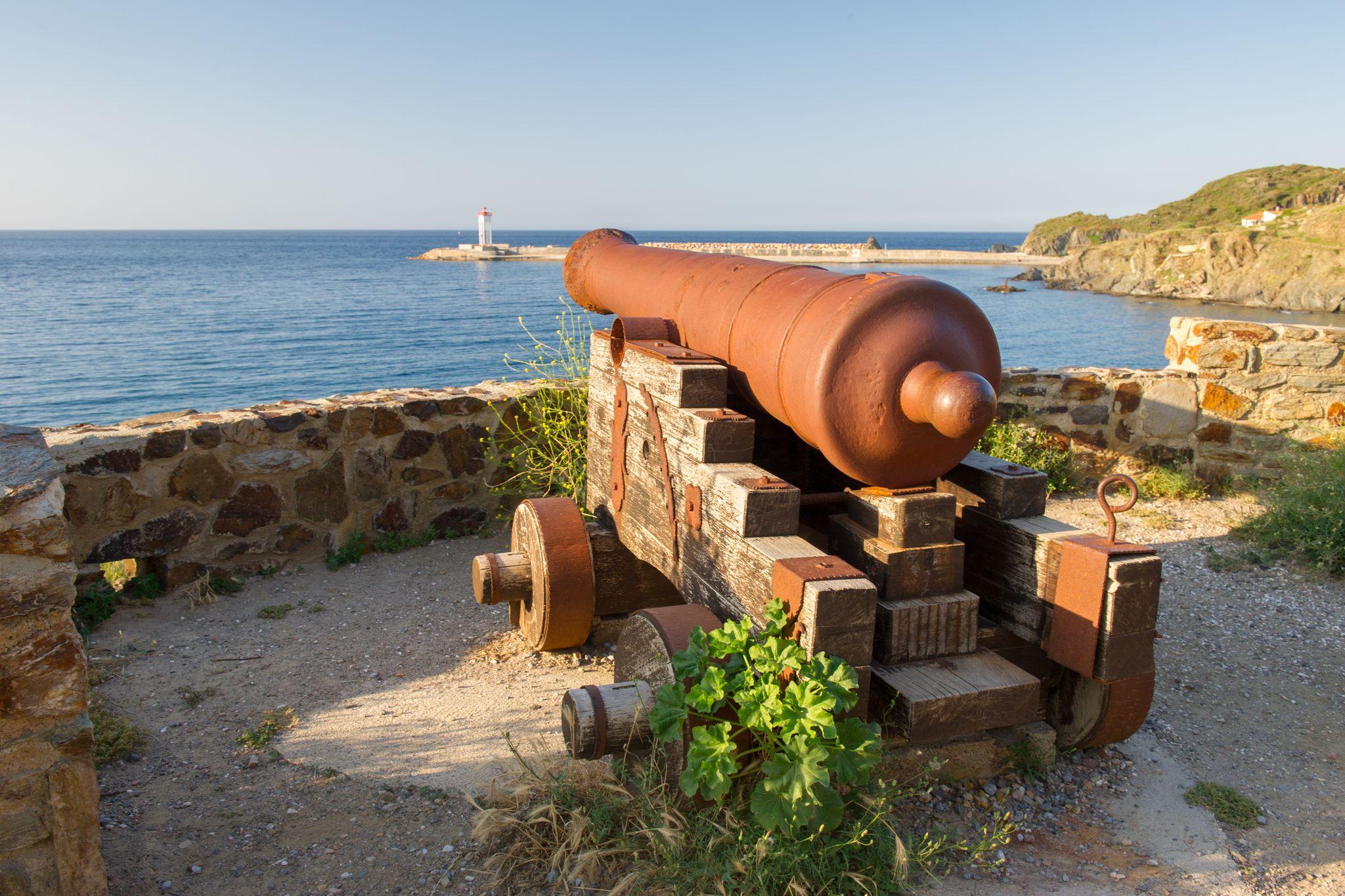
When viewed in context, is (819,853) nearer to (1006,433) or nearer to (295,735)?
(295,735)

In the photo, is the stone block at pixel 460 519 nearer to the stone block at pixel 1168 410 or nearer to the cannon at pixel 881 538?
the cannon at pixel 881 538

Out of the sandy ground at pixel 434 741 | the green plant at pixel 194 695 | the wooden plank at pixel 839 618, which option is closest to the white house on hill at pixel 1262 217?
the sandy ground at pixel 434 741

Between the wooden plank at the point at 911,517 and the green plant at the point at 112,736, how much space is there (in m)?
2.62

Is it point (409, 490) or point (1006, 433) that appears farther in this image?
point (1006, 433)

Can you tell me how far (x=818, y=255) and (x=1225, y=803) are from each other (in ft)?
284

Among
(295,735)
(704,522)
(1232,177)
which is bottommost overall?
(295,735)

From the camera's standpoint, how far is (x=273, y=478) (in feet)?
16.2

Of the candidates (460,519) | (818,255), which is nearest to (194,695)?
(460,519)

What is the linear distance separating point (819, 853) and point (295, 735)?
203 centimetres

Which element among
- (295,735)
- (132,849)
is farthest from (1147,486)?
(132,849)

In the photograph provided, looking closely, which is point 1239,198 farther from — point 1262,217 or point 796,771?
point 796,771

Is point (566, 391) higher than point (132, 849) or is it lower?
higher

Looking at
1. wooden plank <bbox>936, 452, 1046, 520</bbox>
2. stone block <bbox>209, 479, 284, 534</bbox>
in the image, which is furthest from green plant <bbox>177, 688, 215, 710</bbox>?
wooden plank <bbox>936, 452, 1046, 520</bbox>

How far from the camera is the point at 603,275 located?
4.21 meters
